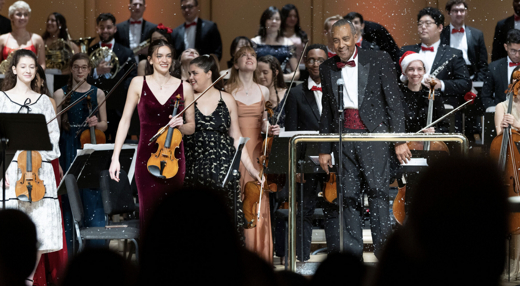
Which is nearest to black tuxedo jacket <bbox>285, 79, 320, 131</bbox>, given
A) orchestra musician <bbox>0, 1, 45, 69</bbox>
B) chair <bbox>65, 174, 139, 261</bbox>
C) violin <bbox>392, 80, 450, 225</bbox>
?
violin <bbox>392, 80, 450, 225</bbox>

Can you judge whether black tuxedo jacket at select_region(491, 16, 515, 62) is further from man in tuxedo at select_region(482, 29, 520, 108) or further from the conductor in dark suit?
the conductor in dark suit

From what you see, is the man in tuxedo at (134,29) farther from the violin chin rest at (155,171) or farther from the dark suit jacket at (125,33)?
the violin chin rest at (155,171)

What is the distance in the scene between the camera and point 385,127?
140 inches

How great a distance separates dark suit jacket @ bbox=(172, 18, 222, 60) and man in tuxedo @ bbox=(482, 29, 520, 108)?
2.56m

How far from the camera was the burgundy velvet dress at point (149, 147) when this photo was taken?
3.71 m

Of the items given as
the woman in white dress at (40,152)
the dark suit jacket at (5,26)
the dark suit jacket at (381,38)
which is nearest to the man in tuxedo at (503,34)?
the dark suit jacket at (381,38)

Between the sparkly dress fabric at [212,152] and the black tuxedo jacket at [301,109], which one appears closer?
the sparkly dress fabric at [212,152]

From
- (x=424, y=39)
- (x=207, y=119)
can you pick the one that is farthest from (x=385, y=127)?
(x=424, y=39)

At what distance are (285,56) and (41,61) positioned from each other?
2.11 metres

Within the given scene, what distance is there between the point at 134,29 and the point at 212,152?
2799 millimetres

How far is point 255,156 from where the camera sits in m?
4.34

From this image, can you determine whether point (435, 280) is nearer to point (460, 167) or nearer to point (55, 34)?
point (460, 167)

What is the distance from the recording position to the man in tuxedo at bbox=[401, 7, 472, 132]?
16.0ft

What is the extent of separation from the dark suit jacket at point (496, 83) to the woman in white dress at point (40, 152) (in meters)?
3.35
